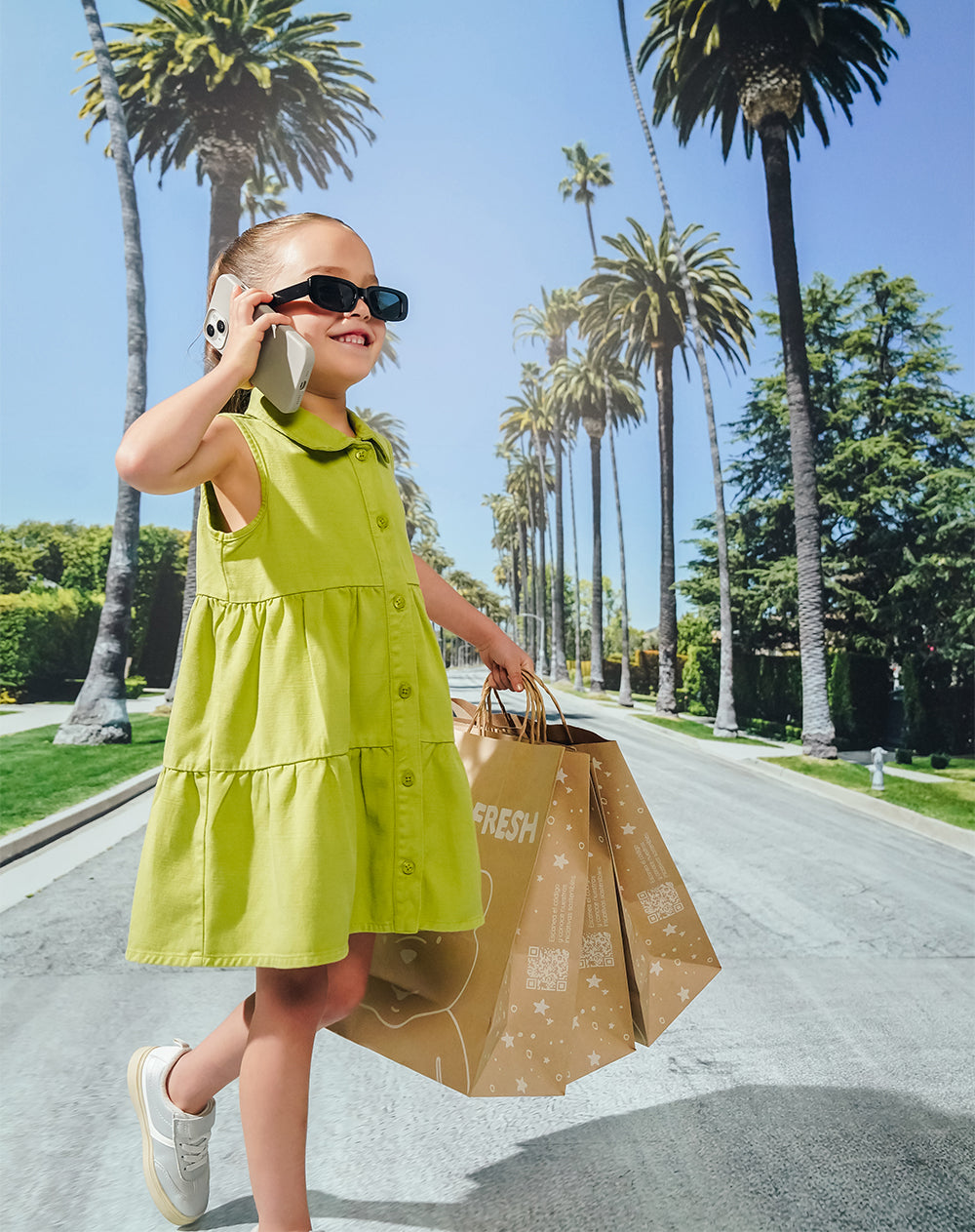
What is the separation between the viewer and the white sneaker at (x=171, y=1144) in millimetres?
1692

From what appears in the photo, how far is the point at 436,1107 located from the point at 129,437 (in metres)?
1.95

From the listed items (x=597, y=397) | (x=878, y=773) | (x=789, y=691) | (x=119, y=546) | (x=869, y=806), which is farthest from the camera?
(x=597, y=397)

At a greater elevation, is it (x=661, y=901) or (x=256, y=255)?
(x=256, y=255)

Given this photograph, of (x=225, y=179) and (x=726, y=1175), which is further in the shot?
(x=225, y=179)

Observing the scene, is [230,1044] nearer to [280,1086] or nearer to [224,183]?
[280,1086]

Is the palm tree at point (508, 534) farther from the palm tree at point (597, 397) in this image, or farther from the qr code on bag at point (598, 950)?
the qr code on bag at point (598, 950)

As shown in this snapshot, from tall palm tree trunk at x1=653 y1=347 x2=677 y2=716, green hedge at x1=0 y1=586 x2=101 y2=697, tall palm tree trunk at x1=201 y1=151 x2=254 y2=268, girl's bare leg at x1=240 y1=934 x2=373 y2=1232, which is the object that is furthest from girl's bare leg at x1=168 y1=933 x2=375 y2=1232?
tall palm tree trunk at x1=653 y1=347 x2=677 y2=716

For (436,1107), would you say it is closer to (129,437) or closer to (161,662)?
(129,437)

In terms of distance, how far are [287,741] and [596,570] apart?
3471 cm

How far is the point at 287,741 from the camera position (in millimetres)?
1414

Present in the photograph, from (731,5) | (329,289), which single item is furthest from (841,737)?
(329,289)

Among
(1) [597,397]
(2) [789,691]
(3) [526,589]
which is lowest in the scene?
(2) [789,691]

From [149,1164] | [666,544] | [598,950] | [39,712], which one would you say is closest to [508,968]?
[598,950]

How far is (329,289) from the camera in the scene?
161 centimetres
